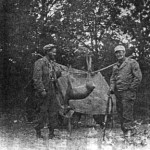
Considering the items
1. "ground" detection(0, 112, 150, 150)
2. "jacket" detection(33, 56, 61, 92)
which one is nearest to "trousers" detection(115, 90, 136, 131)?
"ground" detection(0, 112, 150, 150)

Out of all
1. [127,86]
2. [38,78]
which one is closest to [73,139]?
[38,78]

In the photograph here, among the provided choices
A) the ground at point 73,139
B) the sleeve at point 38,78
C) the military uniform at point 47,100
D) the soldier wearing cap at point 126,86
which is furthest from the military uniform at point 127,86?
the sleeve at point 38,78

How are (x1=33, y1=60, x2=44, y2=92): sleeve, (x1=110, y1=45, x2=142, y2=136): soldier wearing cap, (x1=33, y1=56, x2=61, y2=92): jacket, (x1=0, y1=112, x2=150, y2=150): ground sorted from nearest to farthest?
(x1=0, y1=112, x2=150, y2=150): ground → (x1=33, y1=60, x2=44, y2=92): sleeve → (x1=33, y1=56, x2=61, y2=92): jacket → (x1=110, y1=45, x2=142, y2=136): soldier wearing cap

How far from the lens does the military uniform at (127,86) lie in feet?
23.7

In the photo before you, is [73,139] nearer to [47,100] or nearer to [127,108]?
[47,100]

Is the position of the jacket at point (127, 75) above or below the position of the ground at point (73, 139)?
above

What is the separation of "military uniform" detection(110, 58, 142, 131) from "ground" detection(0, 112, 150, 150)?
430mm

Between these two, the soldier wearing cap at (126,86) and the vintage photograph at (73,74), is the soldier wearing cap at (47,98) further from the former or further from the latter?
the soldier wearing cap at (126,86)

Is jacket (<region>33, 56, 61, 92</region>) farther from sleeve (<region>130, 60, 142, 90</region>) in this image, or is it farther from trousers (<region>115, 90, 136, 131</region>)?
sleeve (<region>130, 60, 142, 90</region>)

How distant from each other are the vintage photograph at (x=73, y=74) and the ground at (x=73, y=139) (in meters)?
0.02

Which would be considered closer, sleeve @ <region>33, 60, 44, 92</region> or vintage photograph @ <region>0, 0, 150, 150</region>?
sleeve @ <region>33, 60, 44, 92</region>

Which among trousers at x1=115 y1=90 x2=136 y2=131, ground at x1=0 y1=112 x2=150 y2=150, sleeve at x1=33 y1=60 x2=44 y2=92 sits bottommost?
ground at x1=0 y1=112 x2=150 y2=150

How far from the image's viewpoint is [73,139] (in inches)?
284

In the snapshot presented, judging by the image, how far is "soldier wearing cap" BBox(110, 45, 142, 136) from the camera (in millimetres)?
7215
